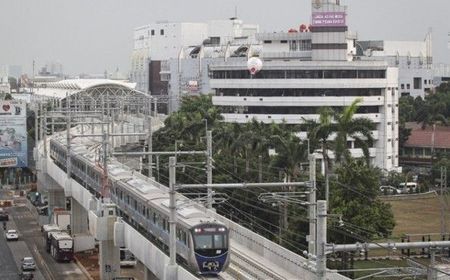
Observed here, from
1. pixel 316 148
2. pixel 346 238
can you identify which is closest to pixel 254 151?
pixel 316 148

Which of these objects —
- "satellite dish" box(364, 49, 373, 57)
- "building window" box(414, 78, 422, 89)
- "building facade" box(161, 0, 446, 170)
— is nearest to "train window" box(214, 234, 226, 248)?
"building facade" box(161, 0, 446, 170)

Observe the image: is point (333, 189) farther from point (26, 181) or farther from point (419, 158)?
point (26, 181)

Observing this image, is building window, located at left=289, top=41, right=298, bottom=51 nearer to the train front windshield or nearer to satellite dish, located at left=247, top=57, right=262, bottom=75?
satellite dish, located at left=247, top=57, right=262, bottom=75

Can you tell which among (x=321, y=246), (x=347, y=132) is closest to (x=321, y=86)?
(x=347, y=132)

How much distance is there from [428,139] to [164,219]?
7902 cm

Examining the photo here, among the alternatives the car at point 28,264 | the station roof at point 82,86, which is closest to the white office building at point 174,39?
the station roof at point 82,86

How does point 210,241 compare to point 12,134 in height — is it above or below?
below

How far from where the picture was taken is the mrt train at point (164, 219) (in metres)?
39.0

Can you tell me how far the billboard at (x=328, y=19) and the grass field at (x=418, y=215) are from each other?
21.4 meters

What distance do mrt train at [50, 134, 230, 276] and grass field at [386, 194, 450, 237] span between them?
66.3ft

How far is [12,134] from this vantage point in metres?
102

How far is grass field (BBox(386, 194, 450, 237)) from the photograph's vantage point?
7222cm

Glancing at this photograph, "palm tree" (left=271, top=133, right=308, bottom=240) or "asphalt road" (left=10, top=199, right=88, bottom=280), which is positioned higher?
"palm tree" (left=271, top=133, right=308, bottom=240)

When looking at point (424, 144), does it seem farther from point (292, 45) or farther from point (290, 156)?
point (290, 156)
